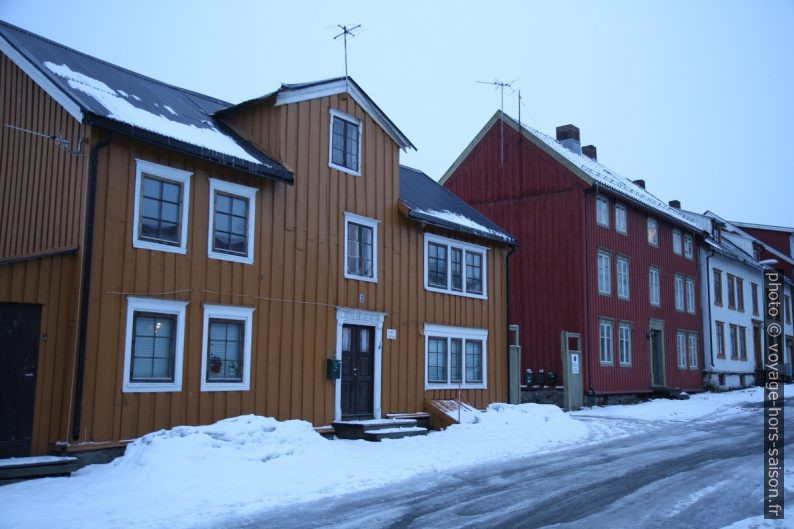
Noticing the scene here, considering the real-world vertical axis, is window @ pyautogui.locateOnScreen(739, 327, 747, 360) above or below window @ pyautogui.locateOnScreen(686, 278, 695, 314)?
below

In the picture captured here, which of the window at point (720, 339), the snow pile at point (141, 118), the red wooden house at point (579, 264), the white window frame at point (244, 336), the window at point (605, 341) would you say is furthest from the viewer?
the window at point (720, 339)

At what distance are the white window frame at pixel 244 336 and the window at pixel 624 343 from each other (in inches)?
729

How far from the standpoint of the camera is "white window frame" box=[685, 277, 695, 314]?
34562mm

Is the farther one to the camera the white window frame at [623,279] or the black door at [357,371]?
the white window frame at [623,279]

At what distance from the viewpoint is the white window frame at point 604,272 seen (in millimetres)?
27938

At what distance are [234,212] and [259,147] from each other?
2.19 m

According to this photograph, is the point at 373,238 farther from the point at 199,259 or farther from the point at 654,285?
the point at 654,285

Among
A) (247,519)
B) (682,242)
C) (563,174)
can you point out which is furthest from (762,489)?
(682,242)

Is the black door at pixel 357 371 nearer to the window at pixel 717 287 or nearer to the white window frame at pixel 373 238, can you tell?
the white window frame at pixel 373 238

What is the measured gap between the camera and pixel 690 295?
35000mm

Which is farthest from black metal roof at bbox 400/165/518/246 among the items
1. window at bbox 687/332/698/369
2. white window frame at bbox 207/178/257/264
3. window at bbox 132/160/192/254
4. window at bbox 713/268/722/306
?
window at bbox 713/268/722/306

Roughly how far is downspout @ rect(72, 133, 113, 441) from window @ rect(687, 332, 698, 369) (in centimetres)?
2919

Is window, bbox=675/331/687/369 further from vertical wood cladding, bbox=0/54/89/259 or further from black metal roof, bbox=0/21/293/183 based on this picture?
vertical wood cladding, bbox=0/54/89/259

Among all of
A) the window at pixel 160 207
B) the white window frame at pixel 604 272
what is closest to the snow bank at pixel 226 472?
the window at pixel 160 207
